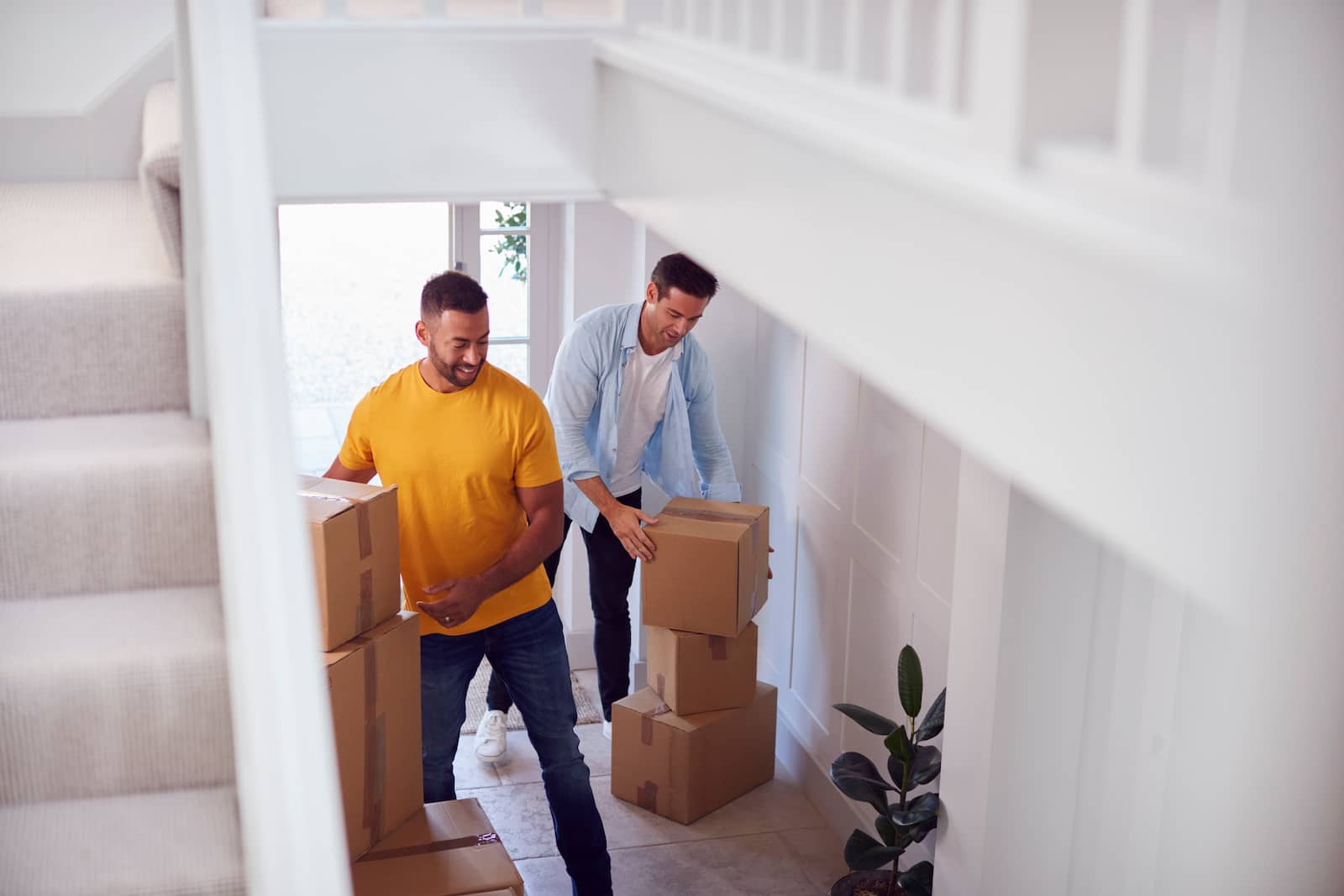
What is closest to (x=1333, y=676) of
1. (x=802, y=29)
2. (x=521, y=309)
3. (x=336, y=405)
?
(x=802, y=29)

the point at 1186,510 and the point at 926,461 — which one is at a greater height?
the point at 1186,510

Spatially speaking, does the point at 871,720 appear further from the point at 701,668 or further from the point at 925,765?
the point at 701,668

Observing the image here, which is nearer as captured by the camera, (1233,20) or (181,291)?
(1233,20)

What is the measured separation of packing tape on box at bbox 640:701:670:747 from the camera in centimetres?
379

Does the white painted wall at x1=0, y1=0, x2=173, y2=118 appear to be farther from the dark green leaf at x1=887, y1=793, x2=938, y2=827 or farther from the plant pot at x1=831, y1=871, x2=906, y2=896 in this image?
the plant pot at x1=831, y1=871, x2=906, y2=896

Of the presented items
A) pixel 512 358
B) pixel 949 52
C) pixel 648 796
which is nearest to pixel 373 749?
pixel 648 796

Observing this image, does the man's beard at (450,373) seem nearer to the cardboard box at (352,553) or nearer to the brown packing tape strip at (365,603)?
the cardboard box at (352,553)

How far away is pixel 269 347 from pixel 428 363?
2110 millimetres

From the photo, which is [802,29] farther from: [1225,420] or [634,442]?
[634,442]

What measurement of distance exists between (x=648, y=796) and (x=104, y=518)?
2556 mm

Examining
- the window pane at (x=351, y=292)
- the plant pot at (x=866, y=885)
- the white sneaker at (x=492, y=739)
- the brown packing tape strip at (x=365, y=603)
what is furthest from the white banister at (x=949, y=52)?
the window pane at (x=351, y=292)

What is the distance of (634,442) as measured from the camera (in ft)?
13.0

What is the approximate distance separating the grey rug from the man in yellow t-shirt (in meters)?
1.30

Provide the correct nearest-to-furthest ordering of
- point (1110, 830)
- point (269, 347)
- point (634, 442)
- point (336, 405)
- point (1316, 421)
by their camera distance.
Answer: point (1316, 421)
point (269, 347)
point (1110, 830)
point (634, 442)
point (336, 405)
